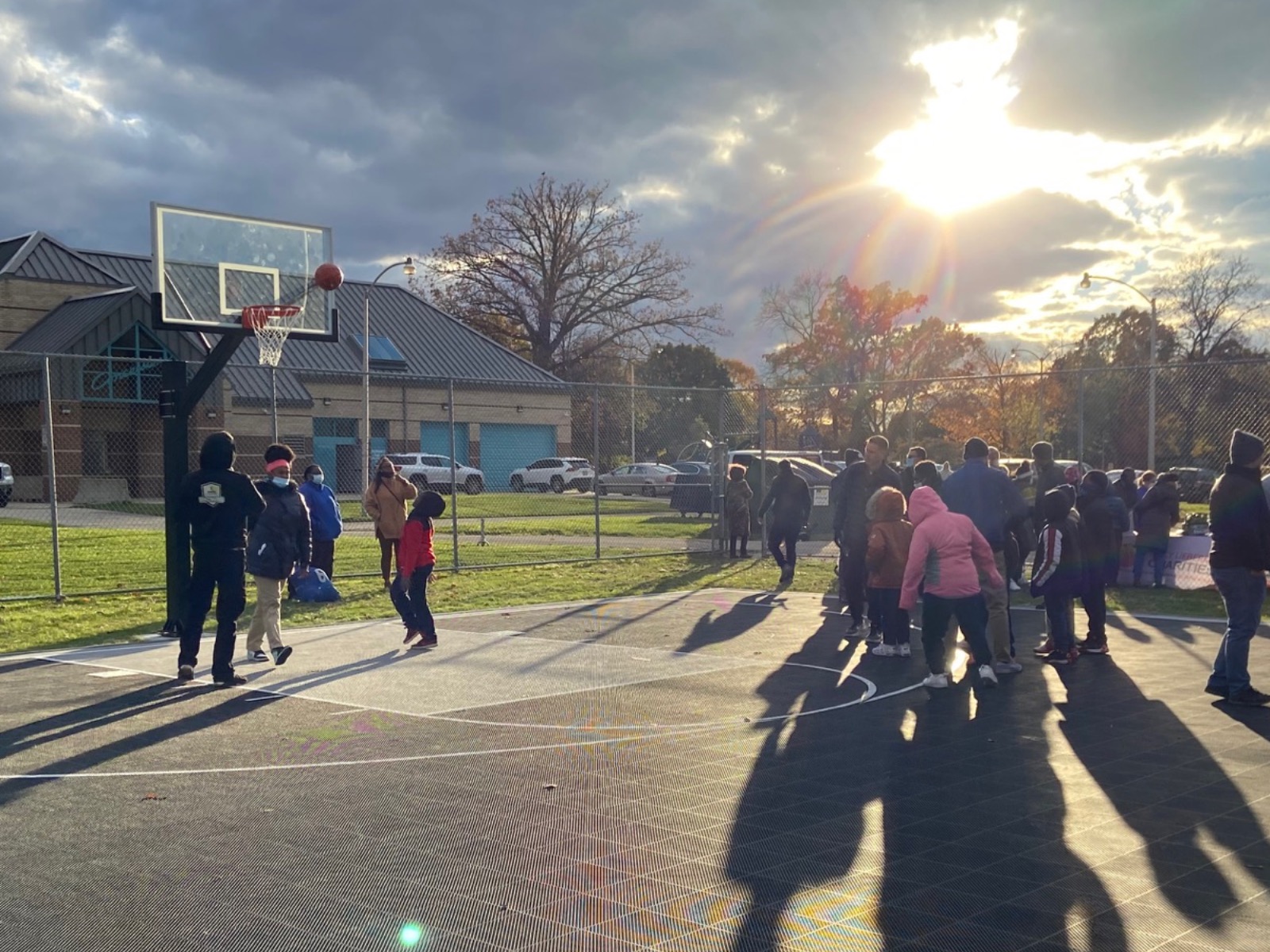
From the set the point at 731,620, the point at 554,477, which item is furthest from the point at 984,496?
the point at 554,477

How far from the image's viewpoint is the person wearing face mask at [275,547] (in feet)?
33.7

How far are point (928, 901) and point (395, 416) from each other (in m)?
41.2

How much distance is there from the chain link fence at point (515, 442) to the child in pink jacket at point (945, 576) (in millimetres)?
7518

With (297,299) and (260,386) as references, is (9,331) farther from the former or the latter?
(297,299)

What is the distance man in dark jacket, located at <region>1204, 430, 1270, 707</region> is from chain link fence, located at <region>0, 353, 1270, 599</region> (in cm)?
689

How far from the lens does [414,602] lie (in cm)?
1156

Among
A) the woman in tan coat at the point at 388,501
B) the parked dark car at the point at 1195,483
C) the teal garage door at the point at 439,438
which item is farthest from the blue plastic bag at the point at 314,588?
the teal garage door at the point at 439,438

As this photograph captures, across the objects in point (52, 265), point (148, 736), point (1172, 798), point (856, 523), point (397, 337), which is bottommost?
point (1172, 798)

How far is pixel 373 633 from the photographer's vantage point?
495 inches

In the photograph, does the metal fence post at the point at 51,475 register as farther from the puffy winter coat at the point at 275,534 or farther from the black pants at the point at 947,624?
the black pants at the point at 947,624

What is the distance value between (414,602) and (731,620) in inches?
153

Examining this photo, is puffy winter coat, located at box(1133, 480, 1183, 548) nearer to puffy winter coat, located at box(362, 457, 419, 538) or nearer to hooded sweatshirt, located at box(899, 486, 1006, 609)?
hooded sweatshirt, located at box(899, 486, 1006, 609)

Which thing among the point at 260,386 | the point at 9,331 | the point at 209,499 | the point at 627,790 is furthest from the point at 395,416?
the point at 627,790

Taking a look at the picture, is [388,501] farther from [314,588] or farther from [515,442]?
[515,442]
